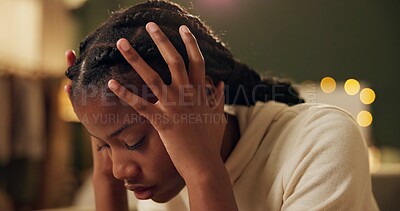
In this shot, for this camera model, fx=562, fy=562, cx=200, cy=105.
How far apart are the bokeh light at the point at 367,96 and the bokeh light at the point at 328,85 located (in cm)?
22

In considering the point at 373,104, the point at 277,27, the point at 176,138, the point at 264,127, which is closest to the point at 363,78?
the point at 373,104

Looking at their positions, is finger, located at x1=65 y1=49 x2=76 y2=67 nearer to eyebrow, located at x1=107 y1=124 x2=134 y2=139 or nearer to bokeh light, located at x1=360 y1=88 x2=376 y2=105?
eyebrow, located at x1=107 y1=124 x2=134 y2=139

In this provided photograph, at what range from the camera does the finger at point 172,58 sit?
2.69ft

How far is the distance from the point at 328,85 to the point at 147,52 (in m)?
3.47

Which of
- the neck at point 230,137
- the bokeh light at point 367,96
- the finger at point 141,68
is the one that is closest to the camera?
the finger at point 141,68

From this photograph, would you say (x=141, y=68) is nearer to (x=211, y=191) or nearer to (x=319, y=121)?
(x=211, y=191)

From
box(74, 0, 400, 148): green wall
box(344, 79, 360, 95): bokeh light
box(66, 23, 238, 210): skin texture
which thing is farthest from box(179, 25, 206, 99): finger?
box(344, 79, 360, 95): bokeh light

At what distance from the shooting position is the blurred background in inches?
147

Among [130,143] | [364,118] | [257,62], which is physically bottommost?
[364,118]

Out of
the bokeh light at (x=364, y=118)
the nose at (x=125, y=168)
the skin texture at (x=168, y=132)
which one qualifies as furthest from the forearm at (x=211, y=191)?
the bokeh light at (x=364, y=118)

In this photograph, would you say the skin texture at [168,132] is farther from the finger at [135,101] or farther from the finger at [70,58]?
the finger at [70,58]

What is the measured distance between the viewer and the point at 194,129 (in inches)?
32.3

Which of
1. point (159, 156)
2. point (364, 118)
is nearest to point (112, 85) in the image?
point (159, 156)

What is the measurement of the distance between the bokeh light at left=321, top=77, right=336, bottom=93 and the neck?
3223 millimetres
